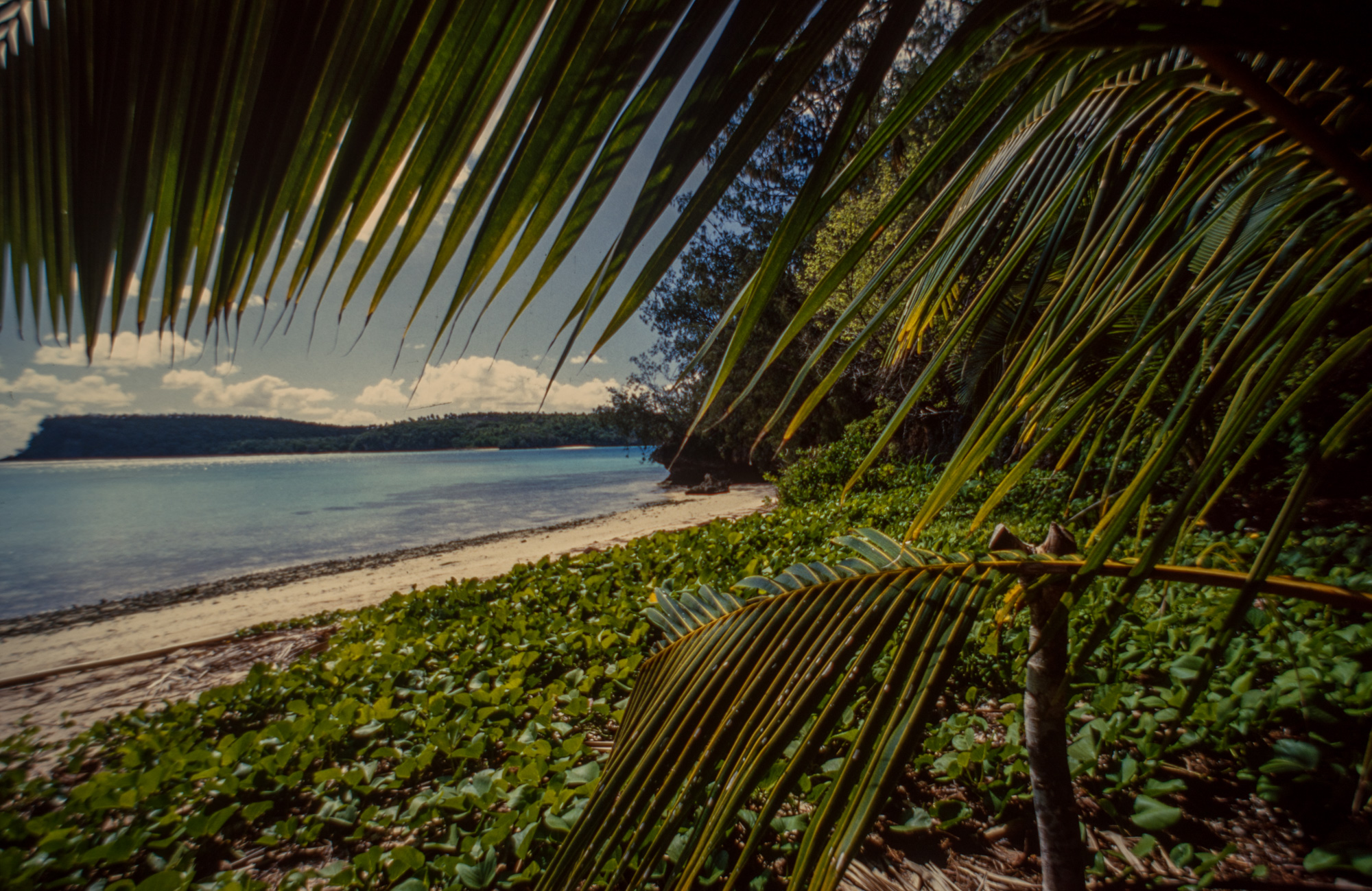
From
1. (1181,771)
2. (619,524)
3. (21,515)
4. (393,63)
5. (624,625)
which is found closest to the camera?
(393,63)

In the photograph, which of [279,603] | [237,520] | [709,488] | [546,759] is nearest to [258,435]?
[237,520]

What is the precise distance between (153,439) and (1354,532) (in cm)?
2576

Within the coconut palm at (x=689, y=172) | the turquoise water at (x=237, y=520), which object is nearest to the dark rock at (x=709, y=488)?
the turquoise water at (x=237, y=520)

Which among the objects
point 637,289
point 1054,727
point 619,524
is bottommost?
point 619,524

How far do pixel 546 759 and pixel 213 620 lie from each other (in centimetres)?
823

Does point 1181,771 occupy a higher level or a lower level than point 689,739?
lower

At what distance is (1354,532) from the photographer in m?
2.64

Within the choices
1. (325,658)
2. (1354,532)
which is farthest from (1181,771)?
(325,658)

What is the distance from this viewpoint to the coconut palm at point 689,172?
349 mm

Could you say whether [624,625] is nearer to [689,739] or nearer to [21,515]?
[689,739]

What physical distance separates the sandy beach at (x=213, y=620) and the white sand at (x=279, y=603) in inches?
1.1

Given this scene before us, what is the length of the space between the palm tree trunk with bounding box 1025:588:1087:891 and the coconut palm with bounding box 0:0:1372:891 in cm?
28

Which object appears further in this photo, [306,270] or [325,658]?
[325,658]

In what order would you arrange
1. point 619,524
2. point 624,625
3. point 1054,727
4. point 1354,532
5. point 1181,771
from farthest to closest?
point 619,524 < point 624,625 < point 1354,532 < point 1181,771 < point 1054,727
